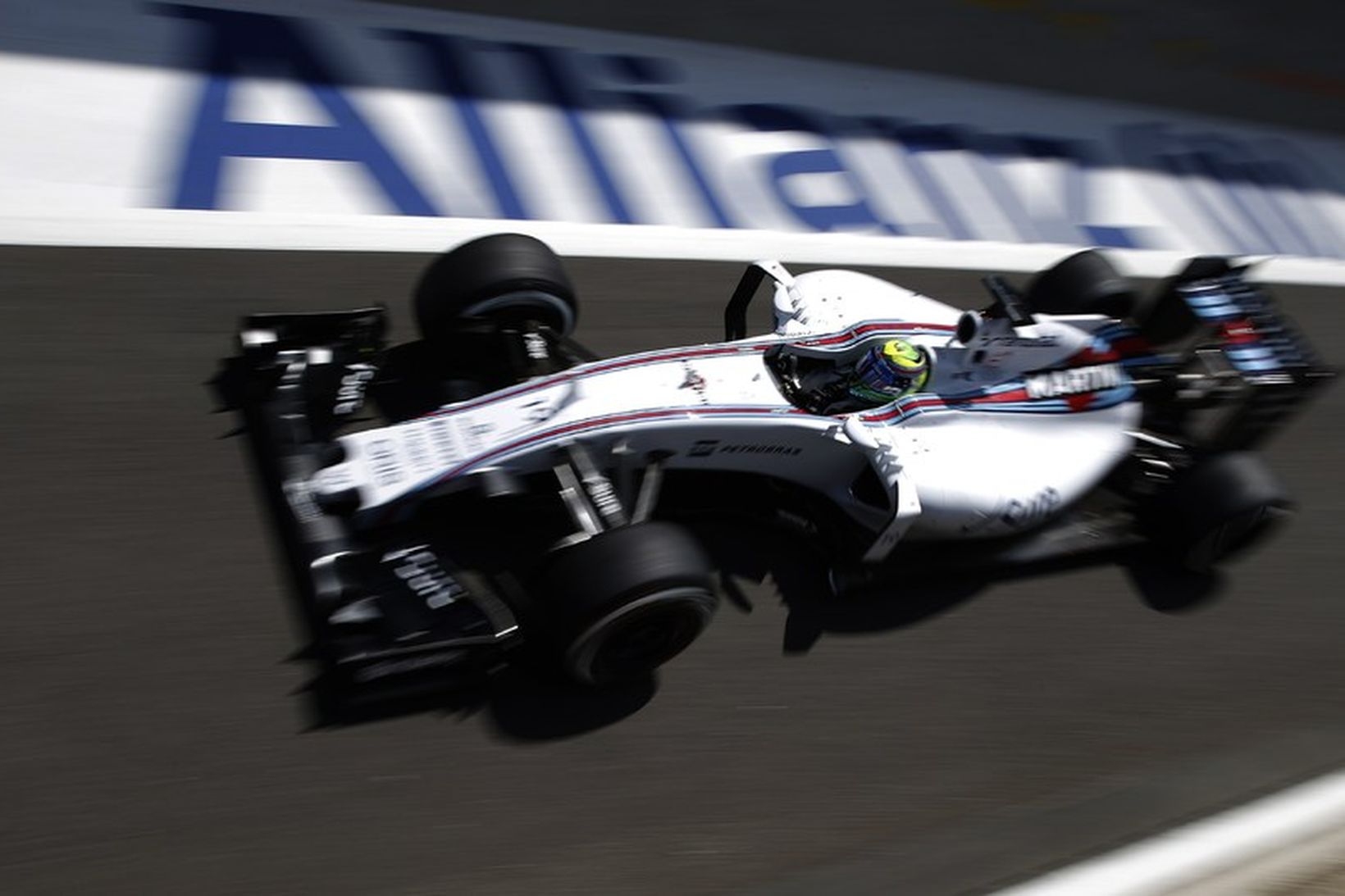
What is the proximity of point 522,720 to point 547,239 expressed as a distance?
120 inches

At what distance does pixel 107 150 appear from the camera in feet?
18.8

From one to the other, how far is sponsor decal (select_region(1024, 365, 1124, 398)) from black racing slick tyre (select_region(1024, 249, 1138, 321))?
75cm

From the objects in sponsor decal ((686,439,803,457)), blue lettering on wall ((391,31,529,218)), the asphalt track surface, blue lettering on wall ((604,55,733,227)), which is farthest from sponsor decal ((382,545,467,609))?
blue lettering on wall ((604,55,733,227))

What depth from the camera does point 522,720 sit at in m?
3.63

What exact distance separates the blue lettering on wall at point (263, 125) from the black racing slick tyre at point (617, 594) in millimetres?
3176

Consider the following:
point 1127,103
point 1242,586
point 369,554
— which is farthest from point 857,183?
point 369,554

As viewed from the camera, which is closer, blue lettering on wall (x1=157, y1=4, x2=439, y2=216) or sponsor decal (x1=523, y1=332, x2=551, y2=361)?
sponsor decal (x1=523, y1=332, x2=551, y2=361)

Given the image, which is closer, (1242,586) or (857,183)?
(1242,586)

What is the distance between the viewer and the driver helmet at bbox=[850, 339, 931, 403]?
440 cm

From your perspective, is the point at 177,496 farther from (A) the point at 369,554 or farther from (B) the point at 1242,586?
(B) the point at 1242,586

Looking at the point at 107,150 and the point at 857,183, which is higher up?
the point at 107,150

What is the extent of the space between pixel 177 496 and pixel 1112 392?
3477 millimetres

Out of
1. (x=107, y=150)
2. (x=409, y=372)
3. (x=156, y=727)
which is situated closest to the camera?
(x=156, y=727)

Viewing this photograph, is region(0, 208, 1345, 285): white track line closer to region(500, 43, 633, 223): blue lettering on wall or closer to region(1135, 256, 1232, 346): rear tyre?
region(500, 43, 633, 223): blue lettering on wall
